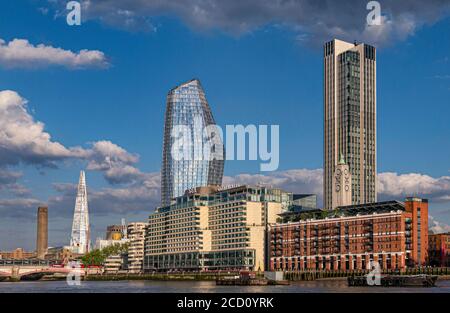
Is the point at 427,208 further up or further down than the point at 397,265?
further up

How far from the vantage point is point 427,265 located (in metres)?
192

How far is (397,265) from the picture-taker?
190m
